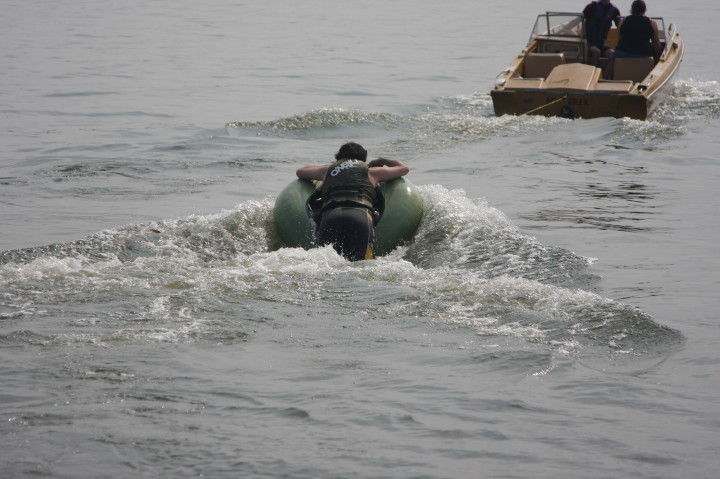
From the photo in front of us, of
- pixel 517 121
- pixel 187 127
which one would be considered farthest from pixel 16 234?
pixel 517 121

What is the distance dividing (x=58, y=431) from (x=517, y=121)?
11474 mm

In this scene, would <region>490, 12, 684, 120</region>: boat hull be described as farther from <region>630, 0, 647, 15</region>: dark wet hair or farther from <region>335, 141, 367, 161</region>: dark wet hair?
<region>335, 141, 367, 161</region>: dark wet hair

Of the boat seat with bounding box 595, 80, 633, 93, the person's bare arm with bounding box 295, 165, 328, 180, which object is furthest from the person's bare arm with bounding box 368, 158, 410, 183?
the boat seat with bounding box 595, 80, 633, 93

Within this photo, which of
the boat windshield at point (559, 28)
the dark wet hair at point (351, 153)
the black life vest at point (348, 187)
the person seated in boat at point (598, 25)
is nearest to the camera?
the black life vest at point (348, 187)

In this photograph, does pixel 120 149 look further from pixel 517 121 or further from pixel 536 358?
pixel 536 358

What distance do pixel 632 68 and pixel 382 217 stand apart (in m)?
8.45

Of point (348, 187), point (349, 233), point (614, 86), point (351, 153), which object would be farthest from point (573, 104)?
point (349, 233)

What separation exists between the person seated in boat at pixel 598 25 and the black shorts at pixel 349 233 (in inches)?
371

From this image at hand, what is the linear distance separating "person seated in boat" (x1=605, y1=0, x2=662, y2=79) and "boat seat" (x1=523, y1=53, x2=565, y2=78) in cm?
86

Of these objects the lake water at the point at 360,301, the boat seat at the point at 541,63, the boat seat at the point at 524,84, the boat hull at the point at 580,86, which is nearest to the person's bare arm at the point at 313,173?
the lake water at the point at 360,301

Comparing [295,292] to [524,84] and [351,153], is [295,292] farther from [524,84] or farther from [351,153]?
[524,84]

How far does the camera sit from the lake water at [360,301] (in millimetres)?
4680

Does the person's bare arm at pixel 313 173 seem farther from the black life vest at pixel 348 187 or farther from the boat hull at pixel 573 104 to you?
the boat hull at pixel 573 104

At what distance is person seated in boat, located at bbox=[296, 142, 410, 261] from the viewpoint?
8.28 metres
